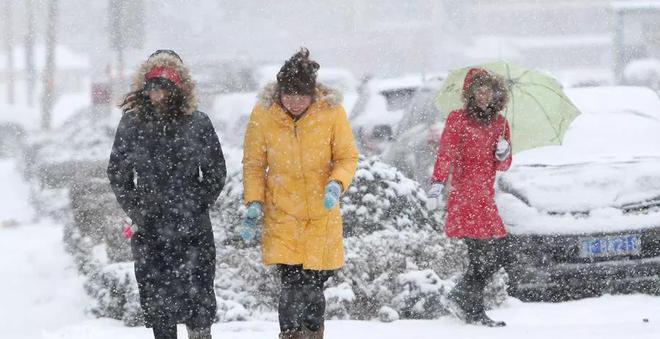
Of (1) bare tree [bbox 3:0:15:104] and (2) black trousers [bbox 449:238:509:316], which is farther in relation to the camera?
(1) bare tree [bbox 3:0:15:104]

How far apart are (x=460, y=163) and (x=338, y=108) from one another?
140 centimetres

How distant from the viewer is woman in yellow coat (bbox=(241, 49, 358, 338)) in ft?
16.7

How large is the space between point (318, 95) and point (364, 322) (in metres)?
1.93

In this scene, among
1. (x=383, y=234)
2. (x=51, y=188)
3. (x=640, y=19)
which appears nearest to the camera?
(x=383, y=234)

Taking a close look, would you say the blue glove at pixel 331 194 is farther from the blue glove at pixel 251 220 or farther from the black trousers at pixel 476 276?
the black trousers at pixel 476 276

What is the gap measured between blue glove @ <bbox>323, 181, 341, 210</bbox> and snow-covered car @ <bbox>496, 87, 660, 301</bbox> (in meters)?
2.40

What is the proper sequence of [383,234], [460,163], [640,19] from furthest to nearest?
[640,19] < [383,234] < [460,163]

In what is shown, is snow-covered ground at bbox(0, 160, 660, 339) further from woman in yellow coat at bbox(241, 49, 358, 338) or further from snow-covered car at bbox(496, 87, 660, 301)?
woman in yellow coat at bbox(241, 49, 358, 338)

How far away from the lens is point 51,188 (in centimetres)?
1566

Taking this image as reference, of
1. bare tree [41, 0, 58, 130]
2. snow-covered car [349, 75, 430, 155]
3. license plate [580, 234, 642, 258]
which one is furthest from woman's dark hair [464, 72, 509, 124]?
bare tree [41, 0, 58, 130]

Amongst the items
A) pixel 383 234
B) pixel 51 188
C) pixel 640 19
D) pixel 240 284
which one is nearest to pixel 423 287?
pixel 383 234

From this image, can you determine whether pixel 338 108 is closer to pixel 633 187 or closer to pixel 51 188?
pixel 633 187

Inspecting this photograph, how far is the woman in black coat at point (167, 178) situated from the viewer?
494 cm

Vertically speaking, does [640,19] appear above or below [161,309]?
above
